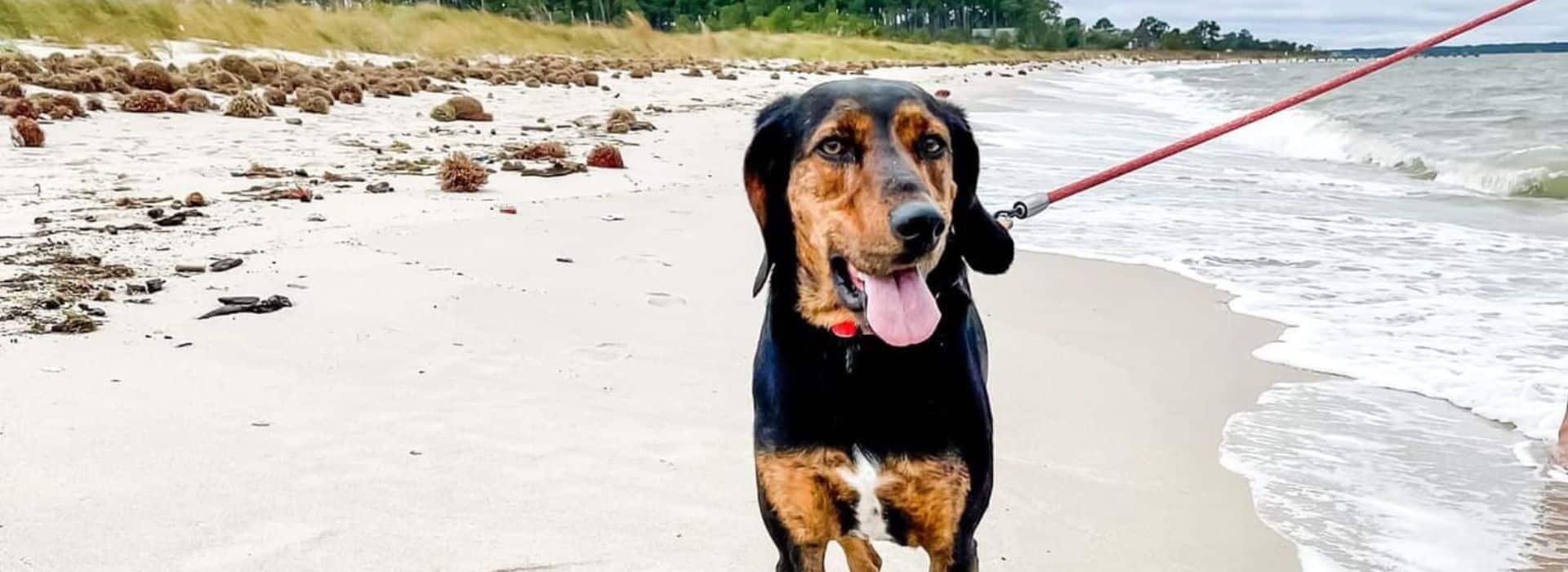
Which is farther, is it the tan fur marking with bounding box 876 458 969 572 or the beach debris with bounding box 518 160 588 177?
the beach debris with bounding box 518 160 588 177

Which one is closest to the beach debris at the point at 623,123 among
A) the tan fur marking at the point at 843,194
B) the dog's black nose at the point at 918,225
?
the tan fur marking at the point at 843,194

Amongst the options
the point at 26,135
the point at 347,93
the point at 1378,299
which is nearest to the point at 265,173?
the point at 26,135

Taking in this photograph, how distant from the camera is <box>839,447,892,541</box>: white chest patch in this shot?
2406 millimetres

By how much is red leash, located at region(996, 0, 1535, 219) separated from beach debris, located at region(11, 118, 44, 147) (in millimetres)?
8472

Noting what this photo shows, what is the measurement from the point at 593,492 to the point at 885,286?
5.18 ft

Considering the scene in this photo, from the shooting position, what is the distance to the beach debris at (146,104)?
11.8 meters

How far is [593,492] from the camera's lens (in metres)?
3.56

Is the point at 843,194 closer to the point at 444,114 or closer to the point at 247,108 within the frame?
the point at 247,108

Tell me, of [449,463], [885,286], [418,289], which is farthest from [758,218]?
[418,289]

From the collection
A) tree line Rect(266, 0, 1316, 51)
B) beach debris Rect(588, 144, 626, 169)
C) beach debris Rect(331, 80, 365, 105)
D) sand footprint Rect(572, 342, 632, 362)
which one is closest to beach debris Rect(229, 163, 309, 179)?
beach debris Rect(588, 144, 626, 169)

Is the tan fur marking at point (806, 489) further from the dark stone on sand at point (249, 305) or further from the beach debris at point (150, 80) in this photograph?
the beach debris at point (150, 80)

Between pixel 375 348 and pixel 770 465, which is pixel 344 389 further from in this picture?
pixel 770 465

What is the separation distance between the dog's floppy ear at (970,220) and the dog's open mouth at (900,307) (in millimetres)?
290

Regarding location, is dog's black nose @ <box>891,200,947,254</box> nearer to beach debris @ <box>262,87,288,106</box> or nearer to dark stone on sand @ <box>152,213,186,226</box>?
dark stone on sand @ <box>152,213,186,226</box>
